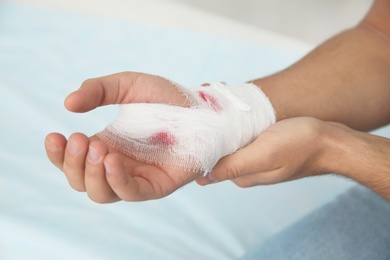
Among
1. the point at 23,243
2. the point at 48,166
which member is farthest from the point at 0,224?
the point at 48,166

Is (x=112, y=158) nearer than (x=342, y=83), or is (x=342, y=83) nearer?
(x=112, y=158)

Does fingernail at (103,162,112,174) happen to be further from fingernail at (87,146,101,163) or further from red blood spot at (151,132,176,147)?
red blood spot at (151,132,176,147)

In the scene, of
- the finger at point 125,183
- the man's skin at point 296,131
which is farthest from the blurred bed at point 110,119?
the finger at point 125,183

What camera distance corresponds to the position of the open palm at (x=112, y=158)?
639 mm

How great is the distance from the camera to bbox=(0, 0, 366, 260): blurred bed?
1037 millimetres

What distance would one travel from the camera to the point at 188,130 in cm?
80

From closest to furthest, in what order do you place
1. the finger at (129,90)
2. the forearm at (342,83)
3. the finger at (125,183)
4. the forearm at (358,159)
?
the finger at (125,183)
the finger at (129,90)
the forearm at (358,159)
the forearm at (342,83)

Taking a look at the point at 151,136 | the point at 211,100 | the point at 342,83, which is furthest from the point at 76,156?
the point at 342,83

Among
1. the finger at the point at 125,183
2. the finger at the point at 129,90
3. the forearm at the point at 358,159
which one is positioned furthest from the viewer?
the forearm at the point at 358,159

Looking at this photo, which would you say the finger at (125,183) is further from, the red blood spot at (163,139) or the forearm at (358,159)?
the forearm at (358,159)

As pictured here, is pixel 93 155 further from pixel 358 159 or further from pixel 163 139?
pixel 358 159

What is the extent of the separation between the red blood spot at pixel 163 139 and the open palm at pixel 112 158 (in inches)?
1.6

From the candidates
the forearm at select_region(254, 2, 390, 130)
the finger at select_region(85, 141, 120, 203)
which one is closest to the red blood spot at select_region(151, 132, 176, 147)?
the finger at select_region(85, 141, 120, 203)

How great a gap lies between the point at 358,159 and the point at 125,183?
36cm
